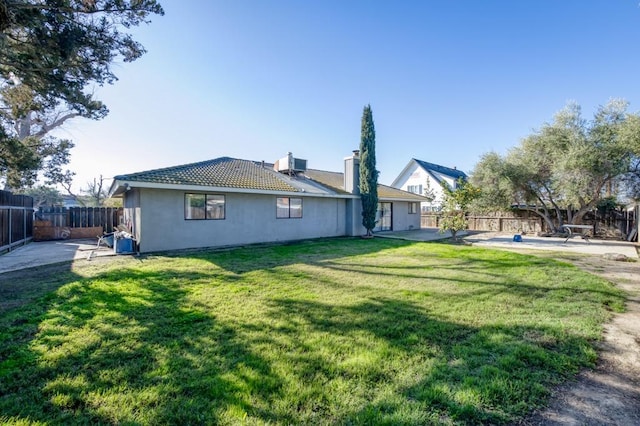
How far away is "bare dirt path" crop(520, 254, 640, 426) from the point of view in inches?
86.2

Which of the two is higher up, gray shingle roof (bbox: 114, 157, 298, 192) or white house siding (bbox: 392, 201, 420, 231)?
gray shingle roof (bbox: 114, 157, 298, 192)

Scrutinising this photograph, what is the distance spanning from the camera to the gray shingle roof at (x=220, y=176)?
10.2 metres

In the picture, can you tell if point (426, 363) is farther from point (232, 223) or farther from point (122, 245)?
point (122, 245)

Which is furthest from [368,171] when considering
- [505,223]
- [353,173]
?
[505,223]

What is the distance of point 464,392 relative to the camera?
2.46 metres

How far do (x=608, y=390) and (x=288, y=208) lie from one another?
12.1 m

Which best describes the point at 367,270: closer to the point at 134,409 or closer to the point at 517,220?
the point at 134,409

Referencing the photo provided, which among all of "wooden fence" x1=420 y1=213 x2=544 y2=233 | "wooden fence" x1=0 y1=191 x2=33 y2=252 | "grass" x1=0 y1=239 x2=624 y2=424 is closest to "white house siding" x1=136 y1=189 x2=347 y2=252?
"grass" x1=0 y1=239 x2=624 y2=424

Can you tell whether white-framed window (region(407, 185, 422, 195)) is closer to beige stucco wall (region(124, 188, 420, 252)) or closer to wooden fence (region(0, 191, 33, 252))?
beige stucco wall (region(124, 188, 420, 252))

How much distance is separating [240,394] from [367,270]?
5482mm

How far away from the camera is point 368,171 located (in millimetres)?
15531

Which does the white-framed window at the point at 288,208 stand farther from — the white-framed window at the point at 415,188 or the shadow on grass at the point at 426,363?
the white-framed window at the point at 415,188

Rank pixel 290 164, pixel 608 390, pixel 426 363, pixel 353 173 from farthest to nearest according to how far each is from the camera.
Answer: pixel 353 173
pixel 290 164
pixel 426 363
pixel 608 390

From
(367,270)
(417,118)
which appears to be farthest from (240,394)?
(417,118)
